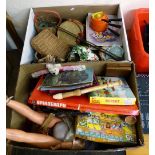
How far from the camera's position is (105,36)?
1.36m

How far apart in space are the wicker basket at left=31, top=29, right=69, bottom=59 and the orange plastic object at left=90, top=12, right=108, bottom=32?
0.19 meters

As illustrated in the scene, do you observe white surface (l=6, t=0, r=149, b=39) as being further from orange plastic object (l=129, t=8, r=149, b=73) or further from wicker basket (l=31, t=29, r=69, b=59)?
wicker basket (l=31, t=29, r=69, b=59)

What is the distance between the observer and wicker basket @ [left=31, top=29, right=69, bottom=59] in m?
1.28

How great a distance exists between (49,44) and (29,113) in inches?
15.8

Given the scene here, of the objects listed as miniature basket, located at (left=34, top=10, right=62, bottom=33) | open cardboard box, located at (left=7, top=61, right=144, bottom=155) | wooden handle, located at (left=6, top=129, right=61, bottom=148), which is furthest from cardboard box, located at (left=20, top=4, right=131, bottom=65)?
wooden handle, located at (left=6, top=129, right=61, bottom=148)

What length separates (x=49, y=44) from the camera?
1295 mm

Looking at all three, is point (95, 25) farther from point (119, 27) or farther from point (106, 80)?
point (106, 80)

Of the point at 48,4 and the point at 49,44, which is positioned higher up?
the point at 48,4

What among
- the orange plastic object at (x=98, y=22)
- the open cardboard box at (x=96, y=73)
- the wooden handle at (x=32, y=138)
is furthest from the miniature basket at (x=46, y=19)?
the wooden handle at (x=32, y=138)

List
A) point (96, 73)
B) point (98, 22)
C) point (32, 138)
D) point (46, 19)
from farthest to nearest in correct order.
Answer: point (46, 19) → point (98, 22) → point (96, 73) → point (32, 138)

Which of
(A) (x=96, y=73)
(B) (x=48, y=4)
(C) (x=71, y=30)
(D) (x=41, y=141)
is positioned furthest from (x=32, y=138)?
(B) (x=48, y=4)

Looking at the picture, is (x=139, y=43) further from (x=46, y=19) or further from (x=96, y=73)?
(x=46, y=19)
